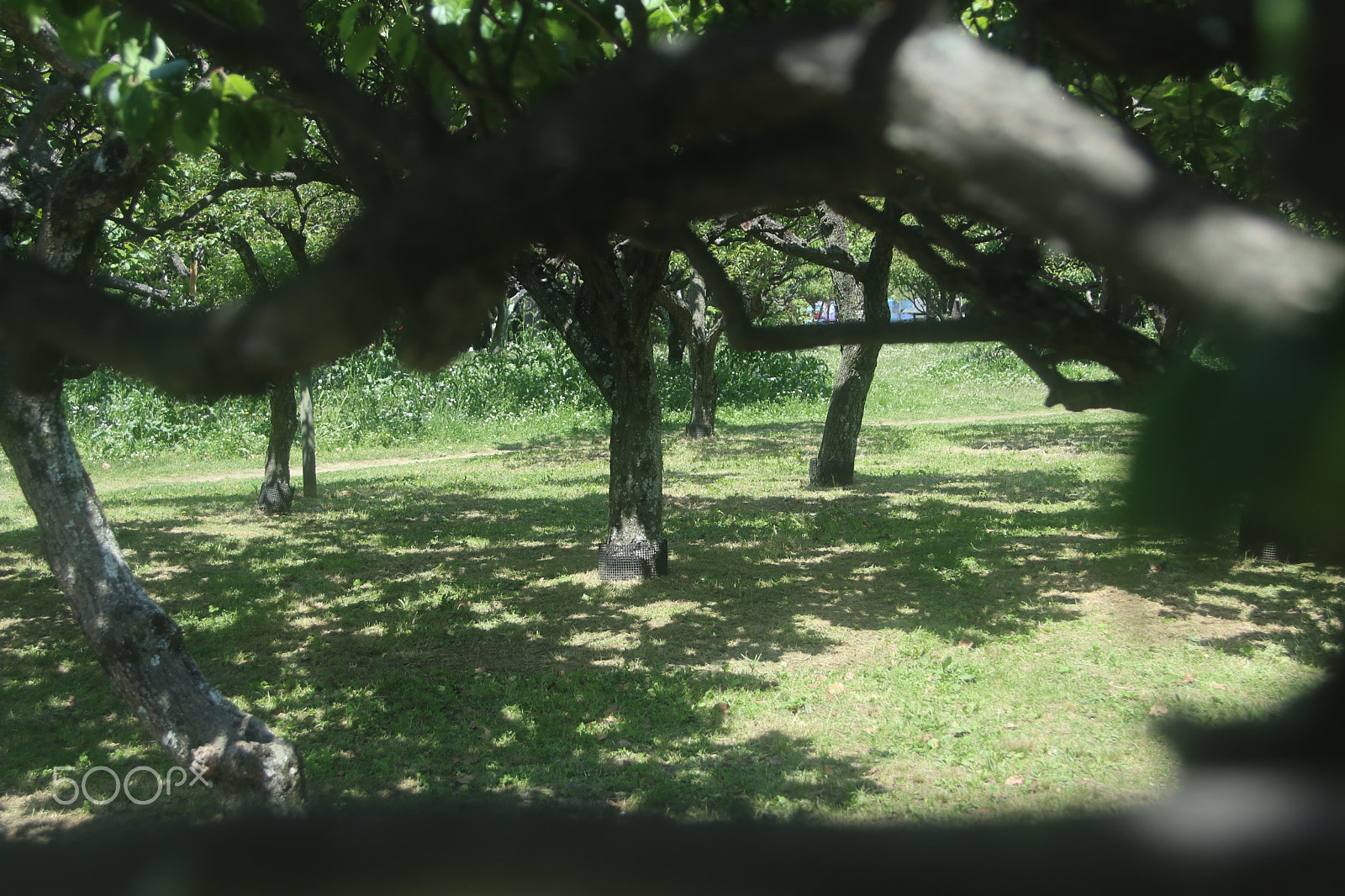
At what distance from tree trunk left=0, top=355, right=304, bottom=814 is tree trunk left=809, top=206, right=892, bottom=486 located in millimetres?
8564

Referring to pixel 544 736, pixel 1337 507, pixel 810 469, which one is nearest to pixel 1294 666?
pixel 544 736

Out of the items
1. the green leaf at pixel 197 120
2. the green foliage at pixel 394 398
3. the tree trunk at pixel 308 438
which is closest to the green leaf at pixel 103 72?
the green leaf at pixel 197 120

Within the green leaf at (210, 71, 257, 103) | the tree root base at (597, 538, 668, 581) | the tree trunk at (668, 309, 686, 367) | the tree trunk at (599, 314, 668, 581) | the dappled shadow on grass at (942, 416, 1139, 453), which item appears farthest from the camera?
Answer: the tree trunk at (668, 309, 686, 367)

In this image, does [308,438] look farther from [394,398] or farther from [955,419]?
[955,419]

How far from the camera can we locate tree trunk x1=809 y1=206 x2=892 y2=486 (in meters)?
12.2

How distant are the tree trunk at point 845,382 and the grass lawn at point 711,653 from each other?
1.25 meters

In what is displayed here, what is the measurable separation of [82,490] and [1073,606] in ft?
20.3

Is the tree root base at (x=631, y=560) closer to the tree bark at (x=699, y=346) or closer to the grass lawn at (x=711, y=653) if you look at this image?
the grass lawn at (x=711, y=653)

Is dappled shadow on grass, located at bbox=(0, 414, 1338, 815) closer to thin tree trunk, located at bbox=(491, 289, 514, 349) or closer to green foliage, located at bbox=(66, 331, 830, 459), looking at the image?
green foliage, located at bbox=(66, 331, 830, 459)

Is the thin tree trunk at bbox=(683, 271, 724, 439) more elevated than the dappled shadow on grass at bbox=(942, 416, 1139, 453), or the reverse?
the thin tree trunk at bbox=(683, 271, 724, 439)

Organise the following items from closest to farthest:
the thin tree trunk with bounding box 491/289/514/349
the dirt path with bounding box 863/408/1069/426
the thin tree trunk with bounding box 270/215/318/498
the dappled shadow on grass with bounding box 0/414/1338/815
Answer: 1. the dappled shadow on grass with bounding box 0/414/1338/815
2. the thin tree trunk with bounding box 270/215/318/498
3. the dirt path with bounding box 863/408/1069/426
4. the thin tree trunk with bounding box 491/289/514/349

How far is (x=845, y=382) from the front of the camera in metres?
12.8

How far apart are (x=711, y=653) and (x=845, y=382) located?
684 centimetres

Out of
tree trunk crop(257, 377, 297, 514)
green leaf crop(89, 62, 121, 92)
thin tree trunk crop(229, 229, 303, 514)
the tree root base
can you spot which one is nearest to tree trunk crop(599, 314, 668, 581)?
the tree root base
